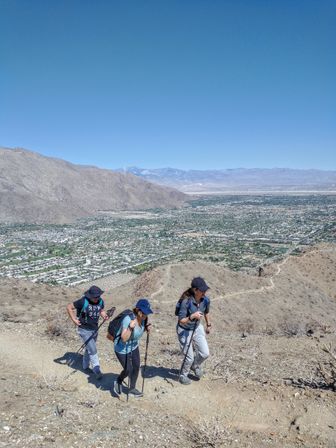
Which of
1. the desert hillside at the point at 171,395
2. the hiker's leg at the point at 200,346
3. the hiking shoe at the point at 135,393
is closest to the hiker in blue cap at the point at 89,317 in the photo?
the desert hillside at the point at 171,395

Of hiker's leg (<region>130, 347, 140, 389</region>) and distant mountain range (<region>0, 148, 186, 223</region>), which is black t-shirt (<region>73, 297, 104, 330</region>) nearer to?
hiker's leg (<region>130, 347, 140, 389</region>)

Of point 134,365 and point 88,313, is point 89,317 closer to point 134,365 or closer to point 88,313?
point 88,313

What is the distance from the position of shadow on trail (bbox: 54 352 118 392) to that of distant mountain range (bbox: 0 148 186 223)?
85808mm

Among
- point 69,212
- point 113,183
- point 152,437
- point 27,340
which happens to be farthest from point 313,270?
point 113,183

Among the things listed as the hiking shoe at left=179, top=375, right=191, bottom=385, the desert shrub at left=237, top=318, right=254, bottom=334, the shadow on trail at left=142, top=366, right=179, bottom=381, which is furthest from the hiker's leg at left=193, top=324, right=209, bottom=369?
the desert shrub at left=237, top=318, right=254, bottom=334

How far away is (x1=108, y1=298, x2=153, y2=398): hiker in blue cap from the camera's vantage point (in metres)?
6.02

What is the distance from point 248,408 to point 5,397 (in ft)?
11.5

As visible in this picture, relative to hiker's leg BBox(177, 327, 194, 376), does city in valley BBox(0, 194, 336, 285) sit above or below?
below

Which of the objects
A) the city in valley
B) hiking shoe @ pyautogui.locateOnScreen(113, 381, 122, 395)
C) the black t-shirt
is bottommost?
the city in valley

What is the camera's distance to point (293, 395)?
6270 mm

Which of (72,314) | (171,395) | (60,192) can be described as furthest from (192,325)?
(60,192)

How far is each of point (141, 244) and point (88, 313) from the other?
55234 mm

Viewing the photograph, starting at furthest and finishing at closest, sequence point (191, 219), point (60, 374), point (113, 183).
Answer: point (113, 183) → point (191, 219) → point (60, 374)

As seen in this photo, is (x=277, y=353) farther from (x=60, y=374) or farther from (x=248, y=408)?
(x=60, y=374)
